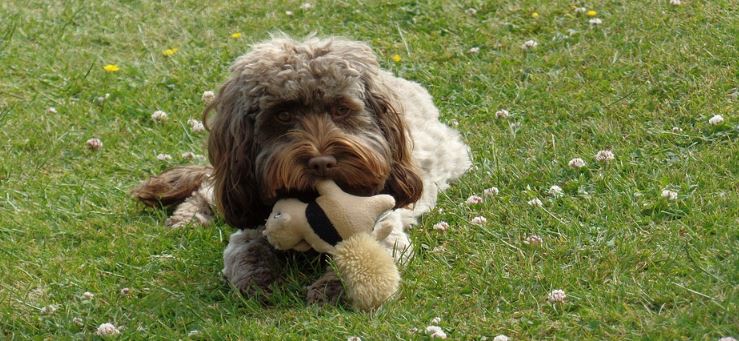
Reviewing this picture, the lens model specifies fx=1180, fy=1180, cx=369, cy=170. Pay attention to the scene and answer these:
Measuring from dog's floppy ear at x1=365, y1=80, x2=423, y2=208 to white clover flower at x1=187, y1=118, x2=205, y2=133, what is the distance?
230 centimetres

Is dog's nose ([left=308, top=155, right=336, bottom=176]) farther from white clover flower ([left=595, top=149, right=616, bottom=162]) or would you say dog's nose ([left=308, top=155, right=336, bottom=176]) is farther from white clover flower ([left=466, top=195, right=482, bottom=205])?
white clover flower ([left=595, top=149, right=616, bottom=162])

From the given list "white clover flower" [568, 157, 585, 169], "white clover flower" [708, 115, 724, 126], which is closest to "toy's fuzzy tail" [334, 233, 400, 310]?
"white clover flower" [568, 157, 585, 169]

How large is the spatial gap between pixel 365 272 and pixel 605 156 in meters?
1.95

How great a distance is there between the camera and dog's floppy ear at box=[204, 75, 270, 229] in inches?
206

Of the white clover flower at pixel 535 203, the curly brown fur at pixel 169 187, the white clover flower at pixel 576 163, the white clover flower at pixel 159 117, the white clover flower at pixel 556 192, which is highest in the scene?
the white clover flower at pixel 535 203

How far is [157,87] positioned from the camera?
326 inches

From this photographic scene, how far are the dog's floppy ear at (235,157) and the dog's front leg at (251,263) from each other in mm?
100

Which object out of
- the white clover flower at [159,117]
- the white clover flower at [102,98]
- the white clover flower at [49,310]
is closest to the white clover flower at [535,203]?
the white clover flower at [49,310]

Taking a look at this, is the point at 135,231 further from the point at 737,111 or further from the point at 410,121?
the point at 737,111

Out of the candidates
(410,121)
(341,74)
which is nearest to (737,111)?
(410,121)

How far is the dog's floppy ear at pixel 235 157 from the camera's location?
523cm

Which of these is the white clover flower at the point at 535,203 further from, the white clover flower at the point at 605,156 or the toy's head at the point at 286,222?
the toy's head at the point at 286,222

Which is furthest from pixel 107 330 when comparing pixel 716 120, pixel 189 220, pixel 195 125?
pixel 716 120

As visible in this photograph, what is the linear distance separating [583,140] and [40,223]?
3043mm
